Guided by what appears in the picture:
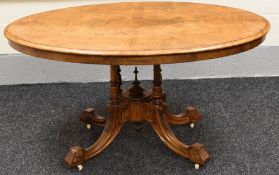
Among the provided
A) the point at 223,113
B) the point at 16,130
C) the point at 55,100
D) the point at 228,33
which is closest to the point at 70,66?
the point at 55,100

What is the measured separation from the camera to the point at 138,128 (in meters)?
1.96

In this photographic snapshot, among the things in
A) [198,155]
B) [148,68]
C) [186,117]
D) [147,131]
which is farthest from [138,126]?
[148,68]

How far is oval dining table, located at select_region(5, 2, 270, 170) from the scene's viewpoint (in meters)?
1.16

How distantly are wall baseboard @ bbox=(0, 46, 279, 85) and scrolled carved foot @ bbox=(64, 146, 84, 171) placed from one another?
3.71ft

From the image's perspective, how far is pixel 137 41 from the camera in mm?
1226

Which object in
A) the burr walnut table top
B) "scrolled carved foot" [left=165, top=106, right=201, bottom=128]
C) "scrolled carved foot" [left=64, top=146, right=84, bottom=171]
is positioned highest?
the burr walnut table top

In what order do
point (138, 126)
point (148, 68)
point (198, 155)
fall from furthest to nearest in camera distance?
1. point (148, 68)
2. point (138, 126)
3. point (198, 155)

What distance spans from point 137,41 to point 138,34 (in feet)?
0.33

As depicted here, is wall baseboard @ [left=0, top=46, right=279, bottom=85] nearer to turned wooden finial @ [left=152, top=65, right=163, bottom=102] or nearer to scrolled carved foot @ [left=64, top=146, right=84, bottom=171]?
turned wooden finial @ [left=152, top=65, right=163, bottom=102]

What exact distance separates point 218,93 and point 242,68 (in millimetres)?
387

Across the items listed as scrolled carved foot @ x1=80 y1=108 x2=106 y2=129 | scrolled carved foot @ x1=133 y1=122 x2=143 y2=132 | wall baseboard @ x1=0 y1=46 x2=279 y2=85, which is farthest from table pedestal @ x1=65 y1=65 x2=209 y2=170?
wall baseboard @ x1=0 y1=46 x2=279 y2=85

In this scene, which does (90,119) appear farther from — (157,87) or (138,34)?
(138,34)

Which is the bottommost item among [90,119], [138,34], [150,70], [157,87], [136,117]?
[150,70]

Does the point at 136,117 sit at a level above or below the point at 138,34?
below
